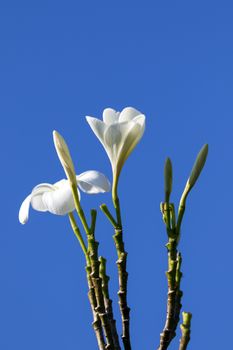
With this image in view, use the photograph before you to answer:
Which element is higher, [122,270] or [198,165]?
[198,165]

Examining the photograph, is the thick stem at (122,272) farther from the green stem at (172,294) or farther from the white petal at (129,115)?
the white petal at (129,115)

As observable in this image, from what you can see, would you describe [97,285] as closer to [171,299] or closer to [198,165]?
[171,299]

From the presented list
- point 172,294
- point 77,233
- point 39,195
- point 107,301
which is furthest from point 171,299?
point 39,195

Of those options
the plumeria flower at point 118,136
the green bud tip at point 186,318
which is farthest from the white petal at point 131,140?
the green bud tip at point 186,318

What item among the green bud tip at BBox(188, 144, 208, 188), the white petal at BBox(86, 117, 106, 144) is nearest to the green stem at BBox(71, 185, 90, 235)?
the white petal at BBox(86, 117, 106, 144)

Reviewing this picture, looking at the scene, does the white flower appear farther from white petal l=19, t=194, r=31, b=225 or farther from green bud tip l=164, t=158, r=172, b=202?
green bud tip l=164, t=158, r=172, b=202
